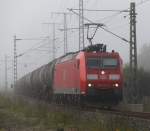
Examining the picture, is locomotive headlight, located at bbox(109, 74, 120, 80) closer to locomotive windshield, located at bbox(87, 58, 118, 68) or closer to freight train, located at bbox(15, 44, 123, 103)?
freight train, located at bbox(15, 44, 123, 103)

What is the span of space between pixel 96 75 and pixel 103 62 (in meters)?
0.99

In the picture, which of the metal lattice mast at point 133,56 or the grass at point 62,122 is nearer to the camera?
the grass at point 62,122

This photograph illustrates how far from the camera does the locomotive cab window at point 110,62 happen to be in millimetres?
29964

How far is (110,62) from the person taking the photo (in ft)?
98.5

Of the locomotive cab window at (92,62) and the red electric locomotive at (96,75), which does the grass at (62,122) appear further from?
the locomotive cab window at (92,62)

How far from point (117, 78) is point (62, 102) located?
823cm

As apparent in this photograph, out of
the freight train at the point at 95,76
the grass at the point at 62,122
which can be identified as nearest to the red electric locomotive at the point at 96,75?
the freight train at the point at 95,76

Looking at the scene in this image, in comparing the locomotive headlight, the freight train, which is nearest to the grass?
the freight train

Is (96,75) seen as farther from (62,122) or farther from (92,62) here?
(62,122)

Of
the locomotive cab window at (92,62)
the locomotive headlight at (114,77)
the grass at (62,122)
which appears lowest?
the grass at (62,122)

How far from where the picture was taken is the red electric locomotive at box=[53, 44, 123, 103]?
1136 inches

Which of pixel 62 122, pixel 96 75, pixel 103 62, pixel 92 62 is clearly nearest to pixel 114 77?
pixel 96 75

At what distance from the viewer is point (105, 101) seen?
2931cm

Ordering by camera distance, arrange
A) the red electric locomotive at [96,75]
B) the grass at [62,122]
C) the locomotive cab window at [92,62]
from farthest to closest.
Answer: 1. the locomotive cab window at [92,62]
2. the red electric locomotive at [96,75]
3. the grass at [62,122]
